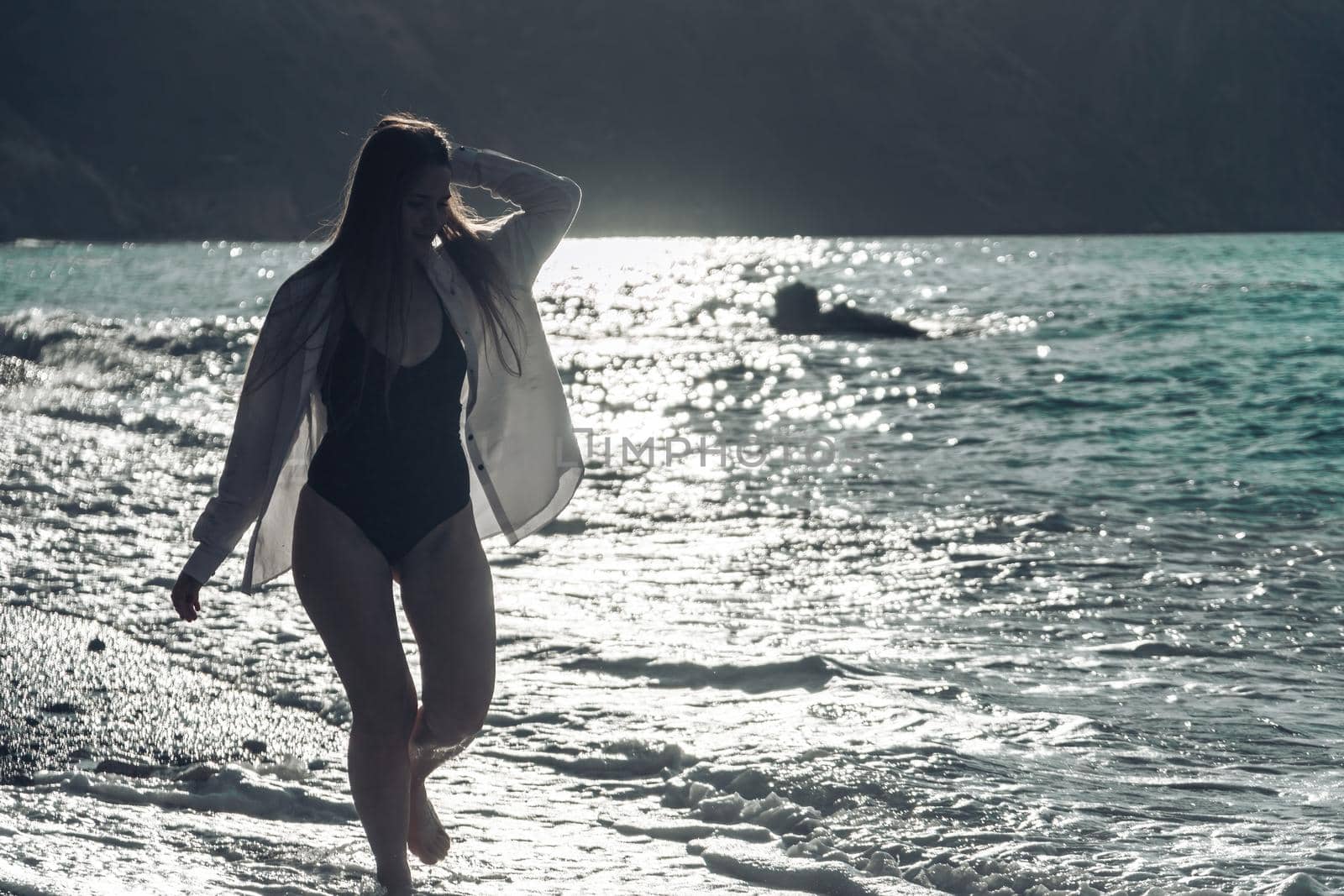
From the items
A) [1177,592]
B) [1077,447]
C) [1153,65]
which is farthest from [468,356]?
[1153,65]

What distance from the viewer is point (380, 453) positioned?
285 centimetres

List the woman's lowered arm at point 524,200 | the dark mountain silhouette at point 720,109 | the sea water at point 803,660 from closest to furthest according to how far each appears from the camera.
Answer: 1. the woman's lowered arm at point 524,200
2. the sea water at point 803,660
3. the dark mountain silhouette at point 720,109

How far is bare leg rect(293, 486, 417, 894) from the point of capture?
2826 millimetres

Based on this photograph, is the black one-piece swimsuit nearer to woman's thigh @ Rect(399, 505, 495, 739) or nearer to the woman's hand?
woman's thigh @ Rect(399, 505, 495, 739)

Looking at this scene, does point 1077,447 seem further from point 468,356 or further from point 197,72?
point 197,72

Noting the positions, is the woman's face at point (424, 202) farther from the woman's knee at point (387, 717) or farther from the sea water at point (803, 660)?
the sea water at point (803, 660)

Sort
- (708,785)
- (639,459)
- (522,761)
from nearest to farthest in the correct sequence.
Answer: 1. (708,785)
2. (522,761)
3. (639,459)

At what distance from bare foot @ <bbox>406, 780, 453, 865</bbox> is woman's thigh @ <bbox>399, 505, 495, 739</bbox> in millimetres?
272

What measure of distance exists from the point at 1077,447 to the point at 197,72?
5368 inches

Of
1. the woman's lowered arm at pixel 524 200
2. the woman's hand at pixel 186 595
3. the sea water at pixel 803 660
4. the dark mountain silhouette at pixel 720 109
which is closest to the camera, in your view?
the woman's hand at pixel 186 595

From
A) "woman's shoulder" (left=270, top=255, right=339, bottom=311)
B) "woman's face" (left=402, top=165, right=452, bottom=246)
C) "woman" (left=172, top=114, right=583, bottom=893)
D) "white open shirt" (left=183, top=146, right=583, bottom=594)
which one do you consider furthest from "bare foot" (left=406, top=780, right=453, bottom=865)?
"woman's face" (left=402, top=165, right=452, bottom=246)

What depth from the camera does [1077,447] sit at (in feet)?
44.8

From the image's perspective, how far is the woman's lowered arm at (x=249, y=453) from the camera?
2828 millimetres

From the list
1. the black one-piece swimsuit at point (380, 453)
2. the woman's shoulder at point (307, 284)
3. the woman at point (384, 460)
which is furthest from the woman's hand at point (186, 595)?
the woman's shoulder at point (307, 284)
